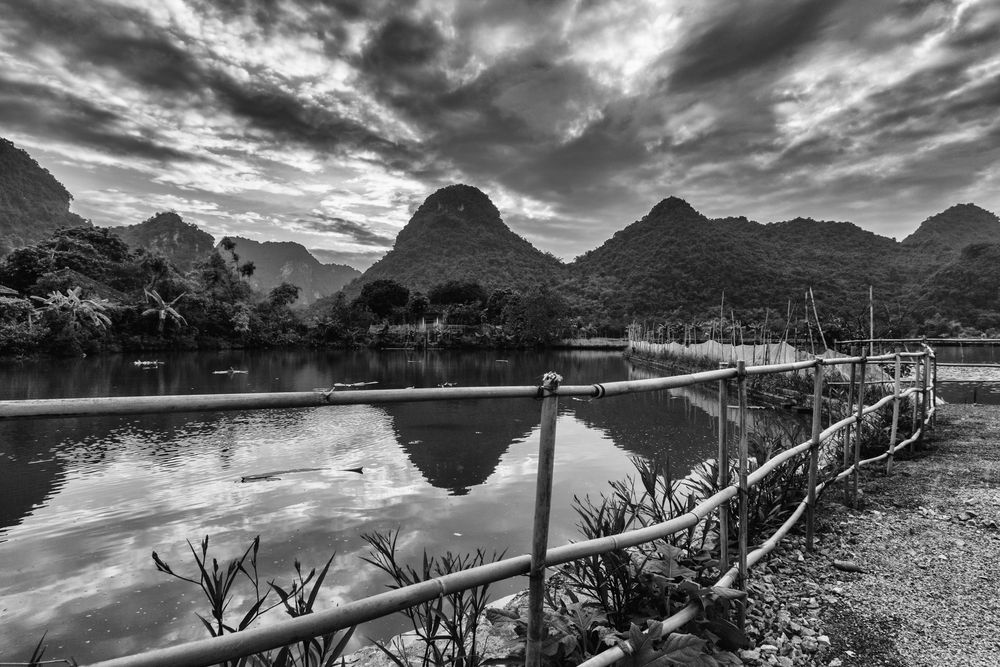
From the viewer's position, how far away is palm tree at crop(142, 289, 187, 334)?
31.7 meters

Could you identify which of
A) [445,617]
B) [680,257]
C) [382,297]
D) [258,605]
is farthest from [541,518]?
[680,257]

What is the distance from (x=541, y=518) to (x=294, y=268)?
178015mm

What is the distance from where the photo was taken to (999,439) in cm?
544

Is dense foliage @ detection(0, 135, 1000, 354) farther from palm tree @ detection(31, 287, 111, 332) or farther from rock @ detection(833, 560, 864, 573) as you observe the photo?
rock @ detection(833, 560, 864, 573)

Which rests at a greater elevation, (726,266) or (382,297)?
(726,266)

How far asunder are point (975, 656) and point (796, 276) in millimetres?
56210

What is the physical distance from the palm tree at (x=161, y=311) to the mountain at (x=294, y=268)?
12617cm

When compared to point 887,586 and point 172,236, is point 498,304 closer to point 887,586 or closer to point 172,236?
point 887,586

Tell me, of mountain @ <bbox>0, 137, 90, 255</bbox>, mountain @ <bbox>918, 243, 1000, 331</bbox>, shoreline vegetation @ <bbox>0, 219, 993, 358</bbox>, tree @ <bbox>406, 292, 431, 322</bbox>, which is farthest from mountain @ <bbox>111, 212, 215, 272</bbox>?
mountain @ <bbox>918, 243, 1000, 331</bbox>

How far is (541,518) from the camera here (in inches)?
49.5

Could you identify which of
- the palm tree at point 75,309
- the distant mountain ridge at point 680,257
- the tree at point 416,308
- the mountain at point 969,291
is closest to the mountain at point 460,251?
the distant mountain ridge at point 680,257

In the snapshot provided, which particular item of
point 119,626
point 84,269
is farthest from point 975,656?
point 84,269

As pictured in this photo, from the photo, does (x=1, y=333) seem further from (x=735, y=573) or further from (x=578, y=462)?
(x=735, y=573)

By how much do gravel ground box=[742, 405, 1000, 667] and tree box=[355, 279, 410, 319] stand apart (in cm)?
4874
